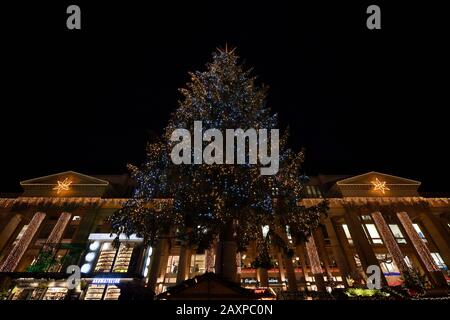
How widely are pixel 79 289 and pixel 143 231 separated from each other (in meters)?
12.2

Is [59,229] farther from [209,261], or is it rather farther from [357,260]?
[357,260]

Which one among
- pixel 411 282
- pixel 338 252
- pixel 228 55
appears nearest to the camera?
pixel 228 55

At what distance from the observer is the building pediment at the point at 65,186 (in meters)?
31.0

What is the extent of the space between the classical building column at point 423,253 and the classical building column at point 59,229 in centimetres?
3686

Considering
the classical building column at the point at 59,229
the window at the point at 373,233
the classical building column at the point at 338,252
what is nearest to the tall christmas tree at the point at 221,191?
the classical building column at the point at 338,252

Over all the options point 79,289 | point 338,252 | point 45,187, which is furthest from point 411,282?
point 45,187

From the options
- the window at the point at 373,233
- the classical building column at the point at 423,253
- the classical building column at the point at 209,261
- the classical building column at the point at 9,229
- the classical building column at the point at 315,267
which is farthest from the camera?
the window at the point at 373,233

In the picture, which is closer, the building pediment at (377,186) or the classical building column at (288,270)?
the classical building column at (288,270)

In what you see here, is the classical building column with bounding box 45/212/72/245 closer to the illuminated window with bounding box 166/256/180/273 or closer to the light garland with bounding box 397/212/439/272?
the illuminated window with bounding box 166/256/180/273

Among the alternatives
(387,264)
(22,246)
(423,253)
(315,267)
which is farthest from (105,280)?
(423,253)

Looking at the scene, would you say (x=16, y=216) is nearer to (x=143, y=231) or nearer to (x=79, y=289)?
(x=79, y=289)

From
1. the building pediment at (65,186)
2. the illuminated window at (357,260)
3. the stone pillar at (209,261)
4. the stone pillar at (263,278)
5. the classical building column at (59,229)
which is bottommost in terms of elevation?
the stone pillar at (263,278)

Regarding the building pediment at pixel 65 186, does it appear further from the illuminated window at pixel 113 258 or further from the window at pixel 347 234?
the window at pixel 347 234

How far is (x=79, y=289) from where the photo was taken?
22609 mm
